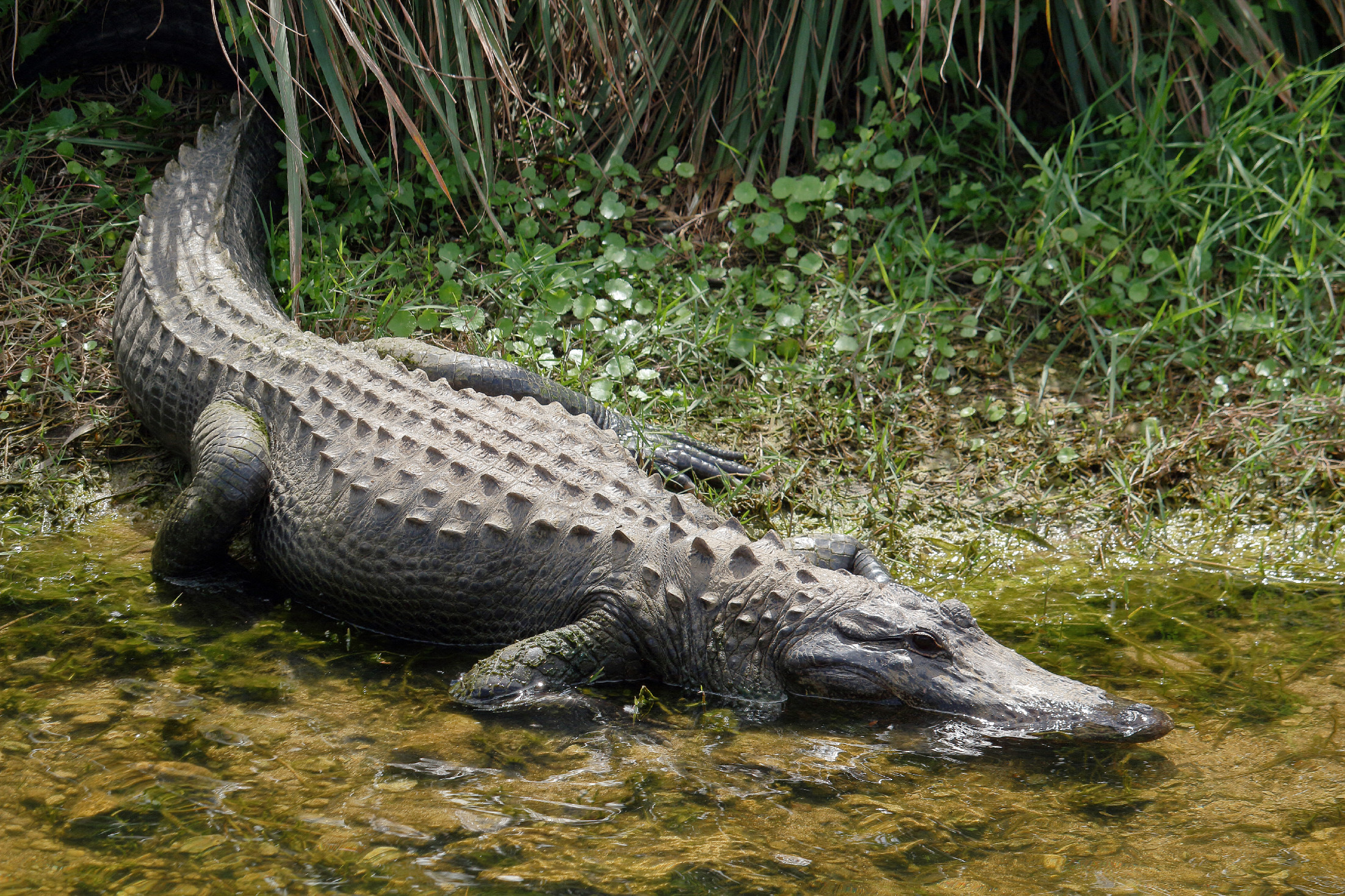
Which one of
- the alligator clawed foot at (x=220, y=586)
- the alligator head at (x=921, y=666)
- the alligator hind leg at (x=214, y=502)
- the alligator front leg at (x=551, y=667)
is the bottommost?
the alligator head at (x=921, y=666)

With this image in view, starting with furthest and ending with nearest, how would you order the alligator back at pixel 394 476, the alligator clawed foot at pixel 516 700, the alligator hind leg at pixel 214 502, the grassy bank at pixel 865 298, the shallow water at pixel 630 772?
the grassy bank at pixel 865 298
the alligator hind leg at pixel 214 502
the alligator back at pixel 394 476
the alligator clawed foot at pixel 516 700
the shallow water at pixel 630 772

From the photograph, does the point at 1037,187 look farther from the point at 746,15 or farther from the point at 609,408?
the point at 609,408

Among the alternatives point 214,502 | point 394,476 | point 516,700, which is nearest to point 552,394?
point 394,476

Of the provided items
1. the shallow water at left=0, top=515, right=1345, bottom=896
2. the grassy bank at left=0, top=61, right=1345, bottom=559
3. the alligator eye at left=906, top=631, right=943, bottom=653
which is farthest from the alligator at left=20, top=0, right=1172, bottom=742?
the grassy bank at left=0, top=61, right=1345, bottom=559

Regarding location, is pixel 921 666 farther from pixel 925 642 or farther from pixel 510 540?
pixel 510 540

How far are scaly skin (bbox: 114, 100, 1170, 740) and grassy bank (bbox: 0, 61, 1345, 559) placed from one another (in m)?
0.56

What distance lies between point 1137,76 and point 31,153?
5.15 metres

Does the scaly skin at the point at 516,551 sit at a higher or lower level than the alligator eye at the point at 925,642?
higher

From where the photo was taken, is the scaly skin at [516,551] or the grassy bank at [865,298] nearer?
the scaly skin at [516,551]

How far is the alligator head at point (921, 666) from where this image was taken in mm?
2928

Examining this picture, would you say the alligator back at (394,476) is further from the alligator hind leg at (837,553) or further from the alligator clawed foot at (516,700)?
the alligator hind leg at (837,553)

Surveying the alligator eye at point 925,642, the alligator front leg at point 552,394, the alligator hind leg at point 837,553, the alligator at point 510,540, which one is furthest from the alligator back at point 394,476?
the alligator eye at point 925,642

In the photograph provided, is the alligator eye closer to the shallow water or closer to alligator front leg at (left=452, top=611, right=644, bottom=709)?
the shallow water

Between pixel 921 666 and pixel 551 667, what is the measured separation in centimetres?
101
